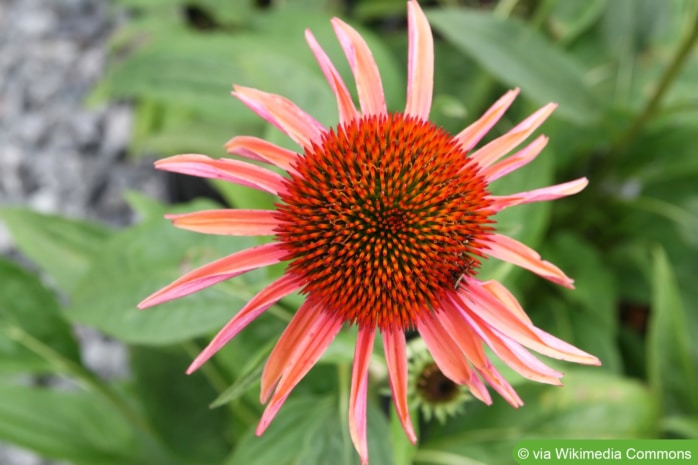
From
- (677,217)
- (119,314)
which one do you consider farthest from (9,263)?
(677,217)

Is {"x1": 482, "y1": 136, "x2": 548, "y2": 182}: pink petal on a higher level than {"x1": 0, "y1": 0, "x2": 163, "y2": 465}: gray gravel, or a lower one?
higher

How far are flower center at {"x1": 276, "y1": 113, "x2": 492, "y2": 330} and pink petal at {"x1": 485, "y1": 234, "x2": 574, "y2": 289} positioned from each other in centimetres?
2

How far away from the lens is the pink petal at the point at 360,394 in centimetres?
52

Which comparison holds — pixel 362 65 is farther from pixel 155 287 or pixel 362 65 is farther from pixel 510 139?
pixel 155 287

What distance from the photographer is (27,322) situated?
0.96 metres

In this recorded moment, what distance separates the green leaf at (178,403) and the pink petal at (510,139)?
630 mm

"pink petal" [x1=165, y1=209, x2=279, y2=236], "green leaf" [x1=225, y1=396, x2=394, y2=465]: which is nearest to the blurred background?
"green leaf" [x1=225, y1=396, x2=394, y2=465]

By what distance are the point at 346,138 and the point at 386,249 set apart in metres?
0.11

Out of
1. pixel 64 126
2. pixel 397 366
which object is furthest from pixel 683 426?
pixel 64 126

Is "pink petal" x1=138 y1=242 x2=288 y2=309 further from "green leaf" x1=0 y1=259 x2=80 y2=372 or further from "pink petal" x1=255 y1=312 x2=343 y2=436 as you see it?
"green leaf" x1=0 y1=259 x2=80 y2=372

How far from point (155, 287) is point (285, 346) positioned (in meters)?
0.29

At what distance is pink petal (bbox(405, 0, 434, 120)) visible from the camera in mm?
611

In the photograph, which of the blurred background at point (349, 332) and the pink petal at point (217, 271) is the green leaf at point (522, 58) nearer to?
the blurred background at point (349, 332)

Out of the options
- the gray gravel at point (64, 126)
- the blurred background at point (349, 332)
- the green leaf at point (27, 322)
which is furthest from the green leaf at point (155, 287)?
the gray gravel at point (64, 126)
